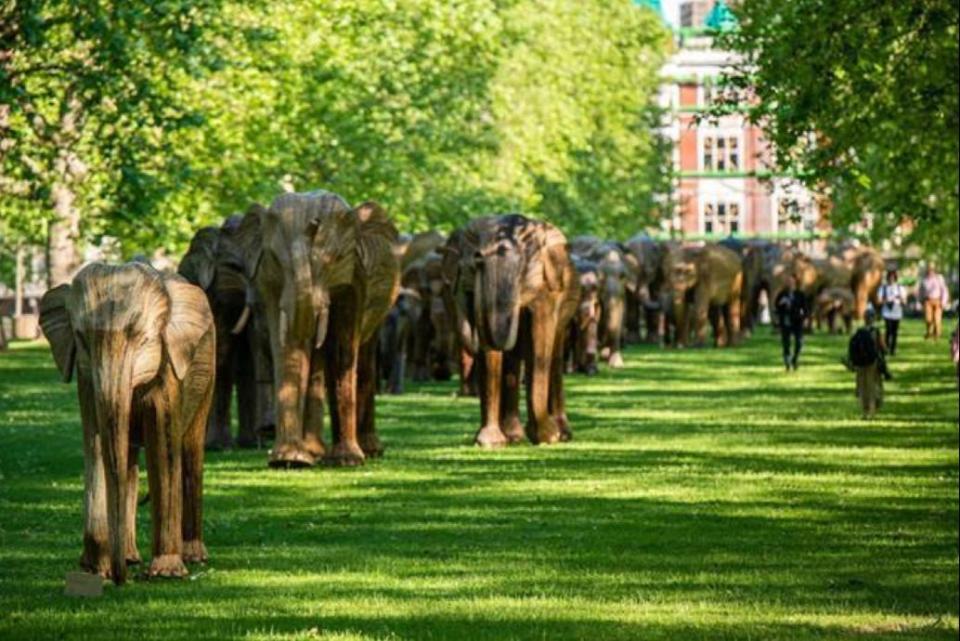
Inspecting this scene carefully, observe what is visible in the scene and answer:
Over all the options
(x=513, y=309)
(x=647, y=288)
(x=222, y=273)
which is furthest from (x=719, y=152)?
(x=222, y=273)

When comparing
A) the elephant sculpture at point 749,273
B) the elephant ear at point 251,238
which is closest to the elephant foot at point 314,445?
the elephant ear at point 251,238

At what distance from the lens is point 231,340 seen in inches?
→ 1266

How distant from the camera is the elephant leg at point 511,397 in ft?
109

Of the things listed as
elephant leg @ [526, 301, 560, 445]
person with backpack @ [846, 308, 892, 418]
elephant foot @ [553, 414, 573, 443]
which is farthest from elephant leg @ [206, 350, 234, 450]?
person with backpack @ [846, 308, 892, 418]

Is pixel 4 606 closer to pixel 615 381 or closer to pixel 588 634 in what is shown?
pixel 588 634

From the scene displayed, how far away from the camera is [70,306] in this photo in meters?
17.9

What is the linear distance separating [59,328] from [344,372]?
36.1 feet

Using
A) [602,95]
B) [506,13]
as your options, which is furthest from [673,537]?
[602,95]

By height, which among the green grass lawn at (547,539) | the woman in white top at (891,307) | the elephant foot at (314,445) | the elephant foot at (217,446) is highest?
the woman in white top at (891,307)

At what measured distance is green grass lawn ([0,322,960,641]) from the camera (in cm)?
1673

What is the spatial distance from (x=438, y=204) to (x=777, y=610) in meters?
56.3

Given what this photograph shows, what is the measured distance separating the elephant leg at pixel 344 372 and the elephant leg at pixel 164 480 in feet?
34.3

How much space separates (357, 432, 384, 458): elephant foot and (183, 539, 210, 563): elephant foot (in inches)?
430

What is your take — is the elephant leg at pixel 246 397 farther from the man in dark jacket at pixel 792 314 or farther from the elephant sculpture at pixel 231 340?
the man in dark jacket at pixel 792 314
